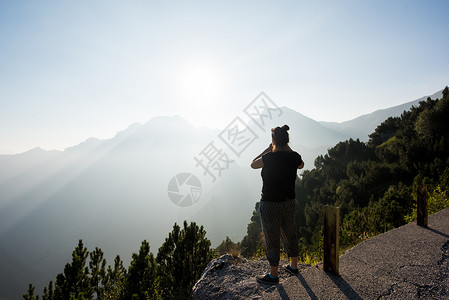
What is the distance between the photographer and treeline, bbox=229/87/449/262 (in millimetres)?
7176

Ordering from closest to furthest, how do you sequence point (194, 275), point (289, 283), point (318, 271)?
point (289, 283)
point (318, 271)
point (194, 275)

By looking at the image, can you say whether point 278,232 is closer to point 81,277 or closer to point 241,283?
point 241,283

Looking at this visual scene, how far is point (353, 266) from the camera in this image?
3.59 meters

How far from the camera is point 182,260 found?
571 centimetres

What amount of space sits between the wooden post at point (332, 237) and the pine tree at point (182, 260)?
3396 millimetres

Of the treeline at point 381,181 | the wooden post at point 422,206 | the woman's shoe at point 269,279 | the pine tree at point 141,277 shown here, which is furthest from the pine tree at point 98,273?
the wooden post at point 422,206

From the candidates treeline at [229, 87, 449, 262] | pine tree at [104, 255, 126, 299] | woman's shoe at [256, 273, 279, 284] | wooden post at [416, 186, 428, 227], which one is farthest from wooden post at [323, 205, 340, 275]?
pine tree at [104, 255, 126, 299]

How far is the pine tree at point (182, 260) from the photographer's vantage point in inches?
221

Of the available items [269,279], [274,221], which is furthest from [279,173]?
[269,279]

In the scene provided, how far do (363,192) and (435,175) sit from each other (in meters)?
7.30

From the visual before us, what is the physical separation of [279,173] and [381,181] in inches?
996

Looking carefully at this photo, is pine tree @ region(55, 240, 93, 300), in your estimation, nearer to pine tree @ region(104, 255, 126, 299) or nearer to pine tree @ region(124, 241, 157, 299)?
pine tree @ region(104, 255, 126, 299)

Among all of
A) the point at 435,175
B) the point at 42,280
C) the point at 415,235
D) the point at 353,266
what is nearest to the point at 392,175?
the point at 435,175

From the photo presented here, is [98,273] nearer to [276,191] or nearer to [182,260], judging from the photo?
[182,260]
